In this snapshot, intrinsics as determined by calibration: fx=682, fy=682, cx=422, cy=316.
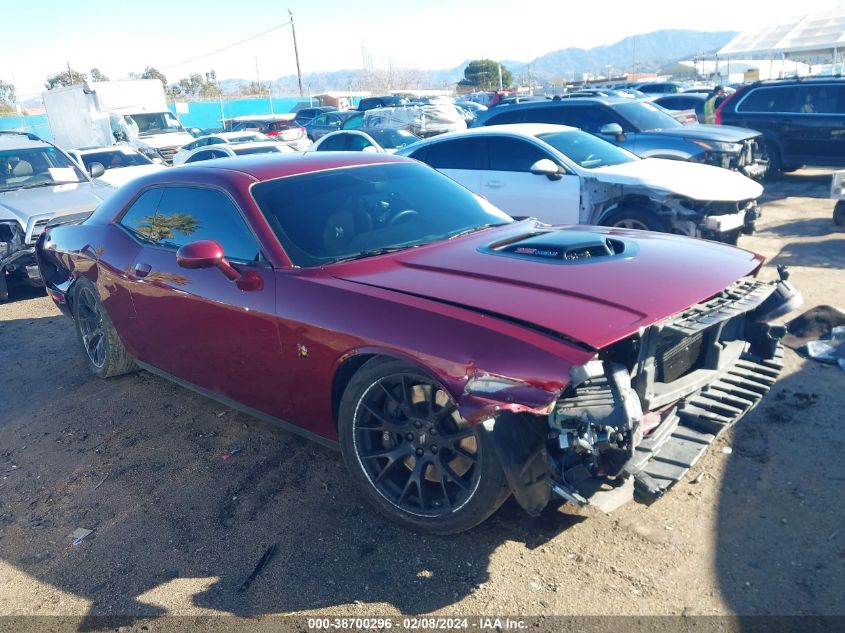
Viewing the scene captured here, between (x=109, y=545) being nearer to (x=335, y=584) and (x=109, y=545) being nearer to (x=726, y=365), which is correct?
(x=335, y=584)

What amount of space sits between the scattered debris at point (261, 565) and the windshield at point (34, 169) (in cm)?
728

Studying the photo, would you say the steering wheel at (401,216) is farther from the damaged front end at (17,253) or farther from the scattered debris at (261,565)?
the damaged front end at (17,253)

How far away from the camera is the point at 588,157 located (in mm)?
7566

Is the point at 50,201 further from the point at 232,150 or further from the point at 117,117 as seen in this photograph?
the point at 117,117

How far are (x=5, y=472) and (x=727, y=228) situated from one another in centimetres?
637

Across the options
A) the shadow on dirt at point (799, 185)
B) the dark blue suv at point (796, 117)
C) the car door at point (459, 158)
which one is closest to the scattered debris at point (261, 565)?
the car door at point (459, 158)

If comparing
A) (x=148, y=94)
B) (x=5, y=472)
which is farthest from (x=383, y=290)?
(x=148, y=94)

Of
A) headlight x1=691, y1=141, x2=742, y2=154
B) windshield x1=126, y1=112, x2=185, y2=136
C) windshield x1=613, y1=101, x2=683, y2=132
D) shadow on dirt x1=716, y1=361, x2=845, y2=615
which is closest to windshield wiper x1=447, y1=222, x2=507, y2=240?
shadow on dirt x1=716, y1=361, x2=845, y2=615

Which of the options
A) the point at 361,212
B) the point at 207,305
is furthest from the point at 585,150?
the point at 207,305

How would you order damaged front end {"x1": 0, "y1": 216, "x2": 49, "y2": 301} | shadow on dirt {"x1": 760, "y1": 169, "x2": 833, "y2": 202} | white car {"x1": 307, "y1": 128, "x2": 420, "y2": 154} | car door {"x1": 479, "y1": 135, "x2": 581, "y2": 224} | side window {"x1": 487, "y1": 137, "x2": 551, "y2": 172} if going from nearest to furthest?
1. car door {"x1": 479, "y1": 135, "x2": 581, "y2": 224}
2. damaged front end {"x1": 0, "y1": 216, "x2": 49, "y2": 301}
3. side window {"x1": 487, "y1": 137, "x2": 551, "y2": 172}
4. shadow on dirt {"x1": 760, "y1": 169, "x2": 833, "y2": 202}
5. white car {"x1": 307, "y1": 128, "x2": 420, "y2": 154}

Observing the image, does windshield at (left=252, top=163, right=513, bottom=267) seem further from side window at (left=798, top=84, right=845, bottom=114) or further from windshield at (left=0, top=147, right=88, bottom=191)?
side window at (left=798, top=84, right=845, bottom=114)

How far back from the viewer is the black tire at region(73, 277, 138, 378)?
4.92 meters

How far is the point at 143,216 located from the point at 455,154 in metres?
4.59

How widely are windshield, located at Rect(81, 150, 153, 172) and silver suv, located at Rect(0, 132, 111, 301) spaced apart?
4.13m
